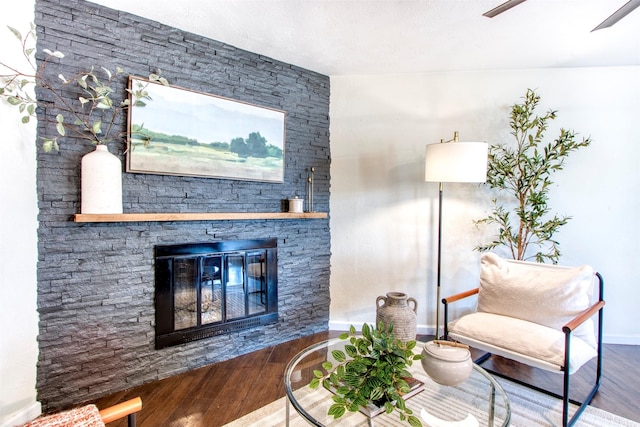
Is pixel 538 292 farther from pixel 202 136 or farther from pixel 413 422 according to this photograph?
pixel 202 136

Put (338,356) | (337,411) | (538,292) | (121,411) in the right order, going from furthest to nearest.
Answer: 1. (538,292)
2. (338,356)
3. (337,411)
4. (121,411)

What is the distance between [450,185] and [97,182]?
2803 millimetres

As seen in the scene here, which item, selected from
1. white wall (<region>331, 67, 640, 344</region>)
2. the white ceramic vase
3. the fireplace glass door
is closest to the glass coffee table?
the fireplace glass door

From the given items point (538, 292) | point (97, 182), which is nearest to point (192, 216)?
point (97, 182)

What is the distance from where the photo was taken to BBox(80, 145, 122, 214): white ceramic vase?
74.0 inches

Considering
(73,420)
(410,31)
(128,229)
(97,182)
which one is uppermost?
(410,31)

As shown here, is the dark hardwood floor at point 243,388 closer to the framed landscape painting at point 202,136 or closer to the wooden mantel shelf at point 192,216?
the wooden mantel shelf at point 192,216

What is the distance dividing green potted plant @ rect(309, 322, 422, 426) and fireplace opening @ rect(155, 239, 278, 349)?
1.32 metres

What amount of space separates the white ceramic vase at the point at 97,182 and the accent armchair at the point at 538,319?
2.30 metres

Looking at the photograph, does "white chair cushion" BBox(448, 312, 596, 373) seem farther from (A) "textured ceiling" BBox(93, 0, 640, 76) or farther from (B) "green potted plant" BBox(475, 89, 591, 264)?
(A) "textured ceiling" BBox(93, 0, 640, 76)

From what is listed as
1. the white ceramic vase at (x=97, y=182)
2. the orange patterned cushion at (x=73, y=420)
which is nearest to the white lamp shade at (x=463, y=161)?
the white ceramic vase at (x=97, y=182)

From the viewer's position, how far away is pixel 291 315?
115 inches

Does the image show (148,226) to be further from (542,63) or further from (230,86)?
(542,63)

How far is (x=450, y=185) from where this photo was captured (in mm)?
3053
